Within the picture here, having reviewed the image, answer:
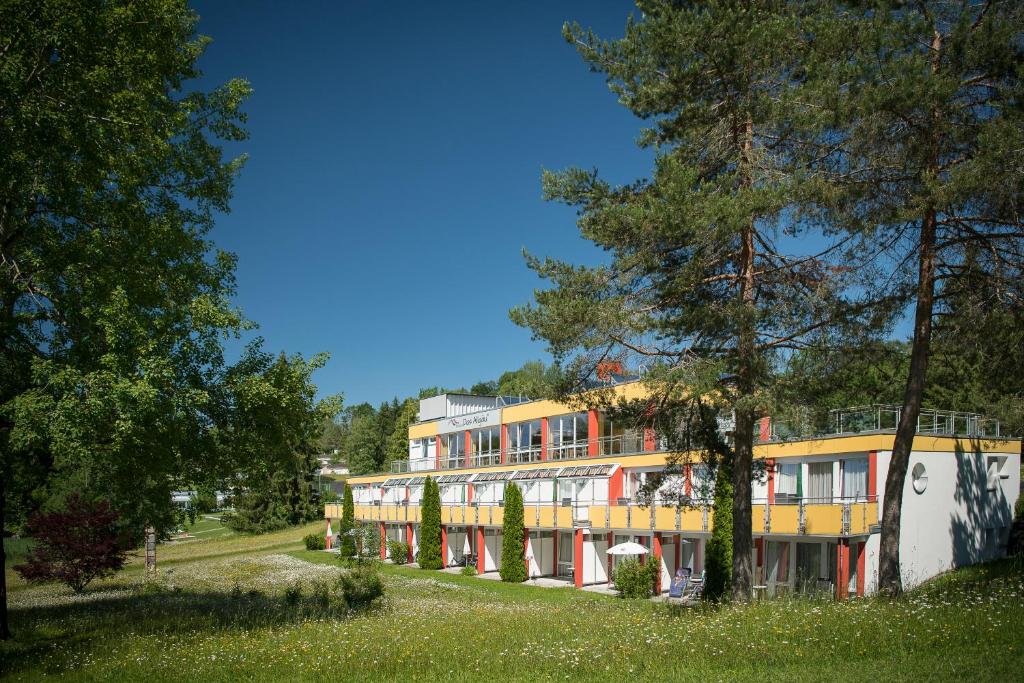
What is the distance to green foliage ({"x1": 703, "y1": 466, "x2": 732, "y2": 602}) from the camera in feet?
77.0

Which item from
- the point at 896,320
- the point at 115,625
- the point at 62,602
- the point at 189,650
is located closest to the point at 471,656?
the point at 189,650

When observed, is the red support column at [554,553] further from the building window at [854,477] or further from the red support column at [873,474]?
the red support column at [873,474]

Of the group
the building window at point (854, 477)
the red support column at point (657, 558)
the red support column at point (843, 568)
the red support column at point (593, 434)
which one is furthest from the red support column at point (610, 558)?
the red support column at point (843, 568)

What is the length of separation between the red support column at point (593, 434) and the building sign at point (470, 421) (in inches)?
290

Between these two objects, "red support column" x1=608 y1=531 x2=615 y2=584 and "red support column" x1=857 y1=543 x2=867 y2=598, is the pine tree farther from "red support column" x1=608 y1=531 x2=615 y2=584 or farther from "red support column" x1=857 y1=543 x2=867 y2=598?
"red support column" x1=857 y1=543 x2=867 y2=598

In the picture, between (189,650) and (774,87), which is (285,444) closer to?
(189,650)

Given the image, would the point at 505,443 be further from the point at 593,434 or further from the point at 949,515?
the point at 949,515

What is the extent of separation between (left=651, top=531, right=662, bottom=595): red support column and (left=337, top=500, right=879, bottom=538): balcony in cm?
64

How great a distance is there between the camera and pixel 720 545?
77.8ft

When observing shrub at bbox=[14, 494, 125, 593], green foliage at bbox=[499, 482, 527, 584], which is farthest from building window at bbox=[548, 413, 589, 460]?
shrub at bbox=[14, 494, 125, 593]

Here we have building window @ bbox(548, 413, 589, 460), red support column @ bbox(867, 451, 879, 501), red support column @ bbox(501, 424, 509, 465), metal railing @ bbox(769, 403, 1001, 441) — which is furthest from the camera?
red support column @ bbox(501, 424, 509, 465)

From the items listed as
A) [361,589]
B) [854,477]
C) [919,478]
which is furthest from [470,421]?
[919,478]

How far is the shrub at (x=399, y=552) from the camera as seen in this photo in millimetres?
43344

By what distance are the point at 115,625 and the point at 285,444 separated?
200 inches
